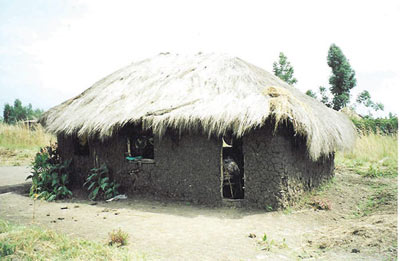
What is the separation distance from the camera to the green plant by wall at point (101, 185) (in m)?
6.89

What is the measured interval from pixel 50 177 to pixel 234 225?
466 centimetres

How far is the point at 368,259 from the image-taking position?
11.3 ft

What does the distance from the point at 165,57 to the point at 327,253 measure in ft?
23.2

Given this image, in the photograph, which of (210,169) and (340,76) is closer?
(210,169)

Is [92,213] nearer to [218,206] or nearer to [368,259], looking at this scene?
[218,206]

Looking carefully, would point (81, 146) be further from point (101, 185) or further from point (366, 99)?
point (366, 99)

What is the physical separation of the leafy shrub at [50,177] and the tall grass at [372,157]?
26.3 ft

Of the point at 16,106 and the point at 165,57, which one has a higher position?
the point at 16,106

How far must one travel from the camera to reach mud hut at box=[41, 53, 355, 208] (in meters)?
5.67

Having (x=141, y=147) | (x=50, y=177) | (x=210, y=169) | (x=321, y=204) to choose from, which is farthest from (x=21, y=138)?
(x=321, y=204)

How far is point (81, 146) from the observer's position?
8.45 meters

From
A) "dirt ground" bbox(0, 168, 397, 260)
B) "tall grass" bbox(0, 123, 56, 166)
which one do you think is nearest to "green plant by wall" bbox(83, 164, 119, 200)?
"dirt ground" bbox(0, 168, 397, 260)

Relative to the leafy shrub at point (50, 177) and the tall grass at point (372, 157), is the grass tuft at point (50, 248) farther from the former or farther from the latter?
the tall grass at point (372, 157)

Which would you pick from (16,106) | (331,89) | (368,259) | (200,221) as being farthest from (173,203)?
(16,106)
